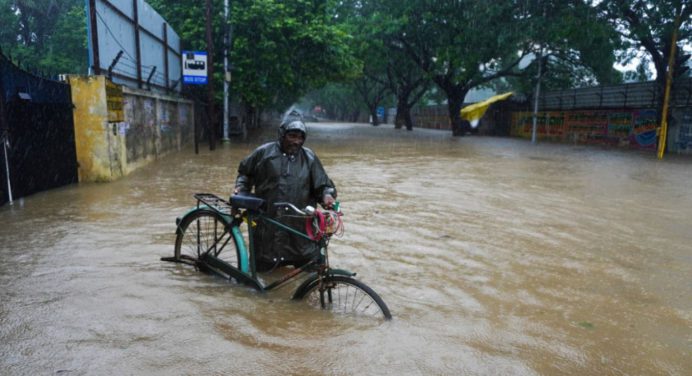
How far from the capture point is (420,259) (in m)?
5.16

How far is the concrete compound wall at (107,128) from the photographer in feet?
29.5

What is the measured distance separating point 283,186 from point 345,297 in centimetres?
105

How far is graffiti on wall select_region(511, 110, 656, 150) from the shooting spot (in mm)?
21859

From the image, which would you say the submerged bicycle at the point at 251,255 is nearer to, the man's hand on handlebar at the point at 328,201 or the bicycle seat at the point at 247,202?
the bicycle seat at the point at 247,202

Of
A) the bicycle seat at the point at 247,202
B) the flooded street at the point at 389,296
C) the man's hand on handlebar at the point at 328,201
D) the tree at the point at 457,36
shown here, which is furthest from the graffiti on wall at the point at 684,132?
the bicycle seat at the point at 247,202

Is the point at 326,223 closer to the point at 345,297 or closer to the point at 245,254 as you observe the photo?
the point at 345,297

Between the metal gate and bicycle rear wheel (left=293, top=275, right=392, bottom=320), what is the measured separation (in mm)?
5485

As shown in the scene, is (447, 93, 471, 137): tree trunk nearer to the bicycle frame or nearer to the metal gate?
the metal gate

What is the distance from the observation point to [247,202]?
3.87m

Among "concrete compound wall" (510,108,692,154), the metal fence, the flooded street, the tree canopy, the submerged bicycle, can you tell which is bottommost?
the flooded street

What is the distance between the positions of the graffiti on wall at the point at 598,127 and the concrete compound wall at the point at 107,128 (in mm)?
19902

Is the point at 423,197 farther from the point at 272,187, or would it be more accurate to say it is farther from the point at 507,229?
the point at 272,187

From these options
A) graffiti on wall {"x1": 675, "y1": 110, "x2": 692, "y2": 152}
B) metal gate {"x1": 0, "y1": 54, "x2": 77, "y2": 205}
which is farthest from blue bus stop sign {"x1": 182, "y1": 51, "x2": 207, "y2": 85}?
graffiti on wall {"x1": 675, "y1": 110, "x2": 692, "y2": 152}

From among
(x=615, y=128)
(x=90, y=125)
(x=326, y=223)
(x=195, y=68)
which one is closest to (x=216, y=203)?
(x=326, y=223)
